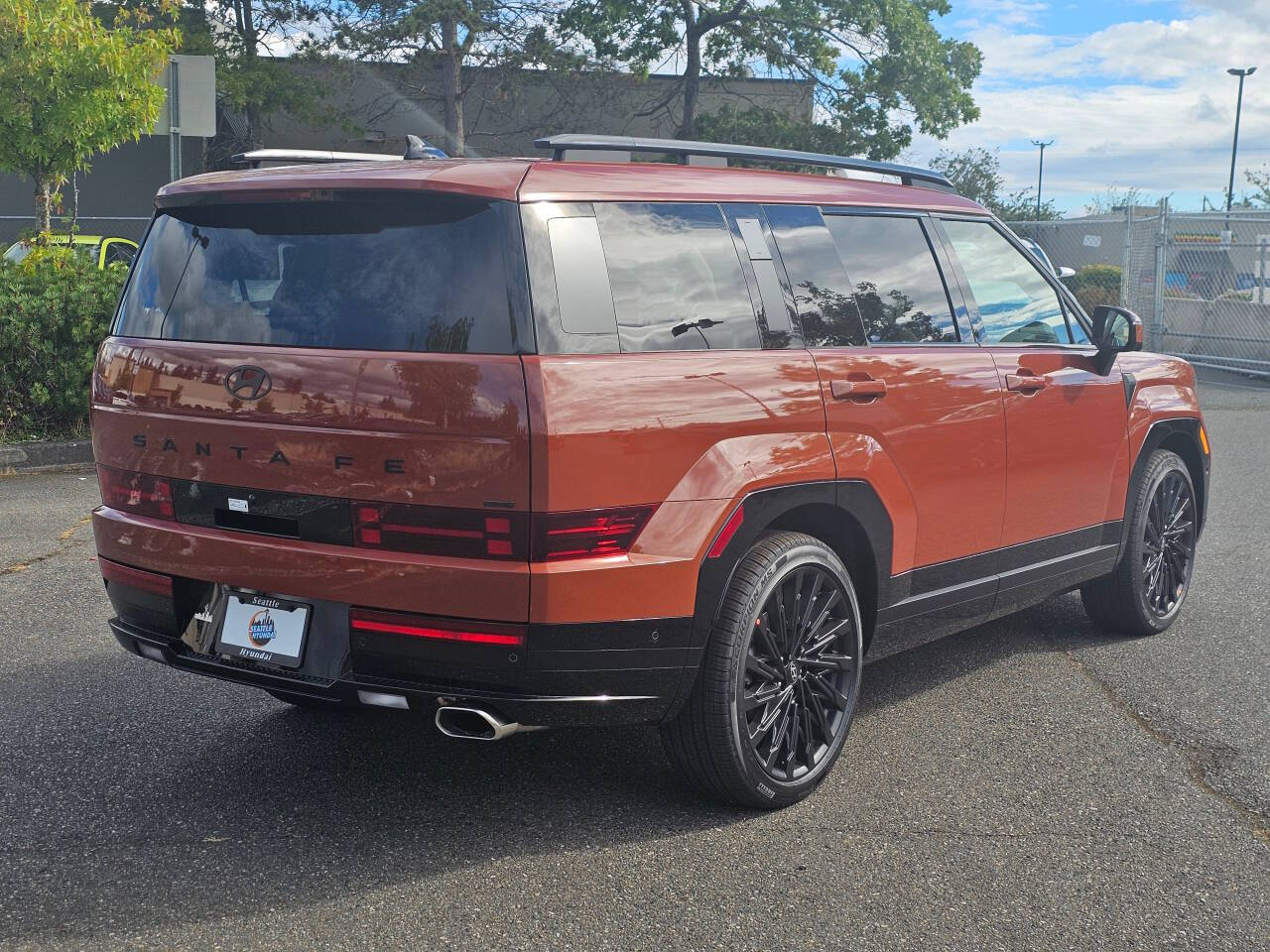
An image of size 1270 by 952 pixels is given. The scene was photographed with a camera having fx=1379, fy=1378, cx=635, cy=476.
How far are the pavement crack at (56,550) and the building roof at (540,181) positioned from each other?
146 inches

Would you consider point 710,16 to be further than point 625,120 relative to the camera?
No

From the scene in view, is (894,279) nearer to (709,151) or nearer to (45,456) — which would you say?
(709,151)

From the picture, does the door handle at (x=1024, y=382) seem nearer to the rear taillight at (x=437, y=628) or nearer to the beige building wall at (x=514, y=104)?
the rear taillight at (x=437, y=628)

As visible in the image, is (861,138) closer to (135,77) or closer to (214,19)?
(214,19)

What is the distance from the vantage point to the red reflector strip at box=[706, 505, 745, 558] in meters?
3.69

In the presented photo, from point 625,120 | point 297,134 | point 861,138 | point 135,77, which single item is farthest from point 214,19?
point 135,77

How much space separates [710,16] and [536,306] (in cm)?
2603

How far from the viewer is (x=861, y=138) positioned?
28875 mm

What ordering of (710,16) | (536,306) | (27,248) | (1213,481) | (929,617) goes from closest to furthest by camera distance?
(536,306) → (929,617) → (1213,481) → (27,248) → (710,16)

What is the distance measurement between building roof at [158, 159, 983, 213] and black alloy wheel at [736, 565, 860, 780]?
45.9 inches

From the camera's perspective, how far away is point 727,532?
147 inches

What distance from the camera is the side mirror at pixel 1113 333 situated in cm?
548

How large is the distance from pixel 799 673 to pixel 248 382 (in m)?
1.79

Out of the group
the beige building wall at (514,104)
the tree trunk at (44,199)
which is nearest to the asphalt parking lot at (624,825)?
the tree trunk at (44,199)
